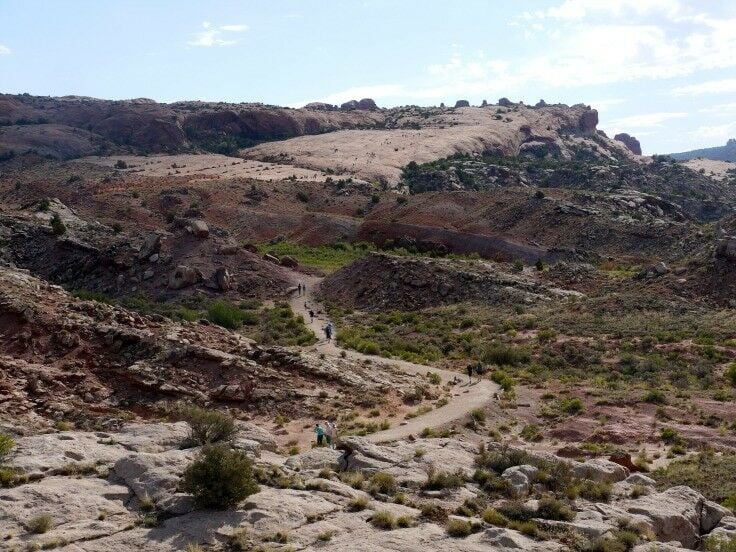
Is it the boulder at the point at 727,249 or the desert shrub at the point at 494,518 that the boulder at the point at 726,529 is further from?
the boulder at the point at 727,249

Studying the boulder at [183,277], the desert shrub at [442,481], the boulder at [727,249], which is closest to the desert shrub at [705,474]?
the desert shrub at [442,481]

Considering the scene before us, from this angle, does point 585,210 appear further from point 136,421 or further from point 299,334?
point 136,421

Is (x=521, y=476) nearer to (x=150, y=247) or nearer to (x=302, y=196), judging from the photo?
(x=150, y=247)

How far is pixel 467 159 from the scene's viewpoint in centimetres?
10450

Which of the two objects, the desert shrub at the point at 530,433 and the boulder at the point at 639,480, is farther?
the desert shrub at the point at 530,433

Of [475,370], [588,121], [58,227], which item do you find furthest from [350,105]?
[475,370]

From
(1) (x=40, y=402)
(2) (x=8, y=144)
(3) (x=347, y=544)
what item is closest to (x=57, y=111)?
(2) (x=8, y=144)

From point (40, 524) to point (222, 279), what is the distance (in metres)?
34.0

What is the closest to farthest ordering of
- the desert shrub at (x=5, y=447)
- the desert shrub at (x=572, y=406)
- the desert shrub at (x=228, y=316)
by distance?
the desert shrub at (x=5, y=447), the desert shrub at (x=572, y=406), the desert shrub at (x=228, y=316)

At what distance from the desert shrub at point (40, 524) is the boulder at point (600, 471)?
10.7m

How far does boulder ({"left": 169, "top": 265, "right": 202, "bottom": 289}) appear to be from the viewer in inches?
1755

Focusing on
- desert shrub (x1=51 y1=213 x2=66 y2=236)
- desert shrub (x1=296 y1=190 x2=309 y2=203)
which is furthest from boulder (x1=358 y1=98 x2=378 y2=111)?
Result: desert shrub (x1=51 y1=213 x2=66 y2=236)

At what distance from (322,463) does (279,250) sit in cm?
4598

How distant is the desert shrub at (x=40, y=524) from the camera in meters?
11.8
